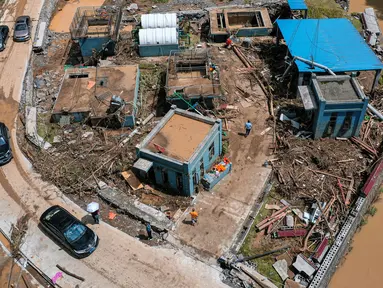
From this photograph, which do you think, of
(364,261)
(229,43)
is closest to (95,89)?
(229,43)

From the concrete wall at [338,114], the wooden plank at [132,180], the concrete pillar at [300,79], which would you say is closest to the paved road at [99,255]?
the wooden plank at [132,180]

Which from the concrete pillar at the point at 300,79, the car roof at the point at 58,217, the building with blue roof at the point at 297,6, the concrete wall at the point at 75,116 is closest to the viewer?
the car roof at the point at 58,217

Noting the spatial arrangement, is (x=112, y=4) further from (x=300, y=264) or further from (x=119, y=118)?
(x=300, y=264)

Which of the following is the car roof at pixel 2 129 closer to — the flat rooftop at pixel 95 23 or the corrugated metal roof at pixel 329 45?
A: the flat rooftop at pixel 95 23

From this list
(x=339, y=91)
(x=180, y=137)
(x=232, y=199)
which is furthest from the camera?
(x=339, y=91)

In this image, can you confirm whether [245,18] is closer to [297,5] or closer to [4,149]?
[297,5]

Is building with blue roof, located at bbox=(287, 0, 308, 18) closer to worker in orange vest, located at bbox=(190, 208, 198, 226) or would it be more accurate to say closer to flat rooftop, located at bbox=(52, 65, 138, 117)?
flat rooftop, located at bbox=(52, 65, 138, 117)
